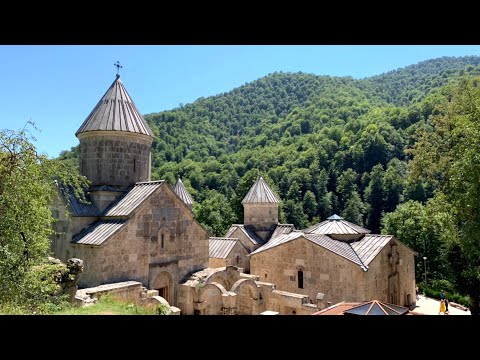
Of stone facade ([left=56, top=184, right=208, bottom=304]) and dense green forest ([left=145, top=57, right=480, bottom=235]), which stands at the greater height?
dense green forest ([left=145, top=57, right=480, bottom=235])

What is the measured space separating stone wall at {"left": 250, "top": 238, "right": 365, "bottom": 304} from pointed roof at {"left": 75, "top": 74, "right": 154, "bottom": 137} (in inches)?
308

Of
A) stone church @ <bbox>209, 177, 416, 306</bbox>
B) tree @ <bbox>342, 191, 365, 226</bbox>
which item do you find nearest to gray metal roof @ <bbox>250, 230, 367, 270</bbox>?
stone church @ <bbox>209, 177, 416, 306</bbox>

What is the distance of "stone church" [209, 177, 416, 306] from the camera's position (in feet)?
46.1

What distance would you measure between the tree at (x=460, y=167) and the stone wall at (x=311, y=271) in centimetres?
389

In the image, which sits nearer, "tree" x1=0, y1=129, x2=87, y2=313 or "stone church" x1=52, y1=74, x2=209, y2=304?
"tree" x1=0, y1=129, x2=87, y2=313

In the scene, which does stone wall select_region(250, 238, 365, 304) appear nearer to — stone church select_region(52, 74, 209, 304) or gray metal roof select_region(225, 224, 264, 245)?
gray metal roof select_region(225, 224, 264, 245)

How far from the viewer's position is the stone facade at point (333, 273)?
14.0 meters

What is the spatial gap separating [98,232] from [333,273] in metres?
9.06

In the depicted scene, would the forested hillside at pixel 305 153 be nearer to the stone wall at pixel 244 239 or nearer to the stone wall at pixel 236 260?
the stone wall at pixel 244 239

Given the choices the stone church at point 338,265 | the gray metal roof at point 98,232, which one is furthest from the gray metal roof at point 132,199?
the stone church at point 338,265
